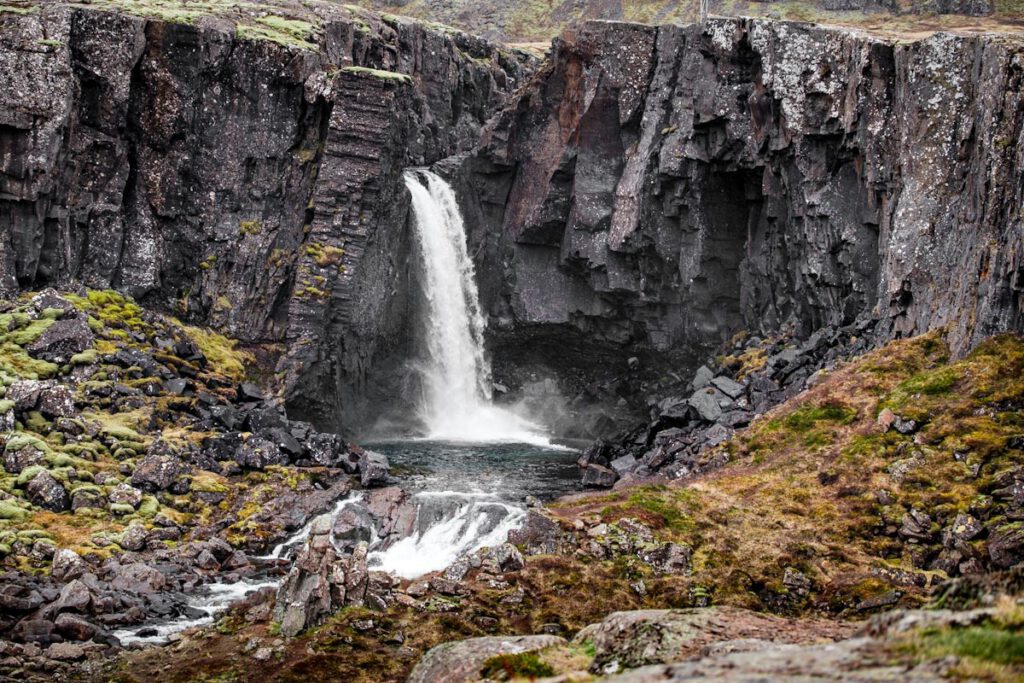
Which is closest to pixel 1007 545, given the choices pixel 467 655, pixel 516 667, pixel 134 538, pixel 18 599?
pixel 516 667

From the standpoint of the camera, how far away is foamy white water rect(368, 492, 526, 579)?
29.9 metres

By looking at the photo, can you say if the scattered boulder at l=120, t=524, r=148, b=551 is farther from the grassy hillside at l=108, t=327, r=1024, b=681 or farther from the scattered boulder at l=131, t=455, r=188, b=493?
the grassy hillside at l=108, t=327, r=1024, b=681

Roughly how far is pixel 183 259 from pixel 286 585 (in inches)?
1148

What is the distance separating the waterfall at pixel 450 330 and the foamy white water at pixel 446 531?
2157 cm

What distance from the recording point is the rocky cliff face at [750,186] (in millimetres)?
35219

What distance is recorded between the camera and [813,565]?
26.4m

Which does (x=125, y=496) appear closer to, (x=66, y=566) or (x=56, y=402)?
(x=66, y=566)

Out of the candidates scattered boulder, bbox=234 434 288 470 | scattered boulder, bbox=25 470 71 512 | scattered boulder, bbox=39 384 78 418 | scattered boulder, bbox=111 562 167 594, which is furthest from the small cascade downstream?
scattered boulder, bbox=39 384 78 418

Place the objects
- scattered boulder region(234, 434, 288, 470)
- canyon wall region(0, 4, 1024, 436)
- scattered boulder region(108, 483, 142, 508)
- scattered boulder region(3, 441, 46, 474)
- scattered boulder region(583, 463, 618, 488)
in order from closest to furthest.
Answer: scattered boulder region(108, 483, 142, 508)
scattered boulder region(3, 441, 46, 474)
scattered boulder region(234, 434, 288, 470)
scattered boulder region(583, 463, 618, 488)
canyon wall region(0, 4, 1024, 436)

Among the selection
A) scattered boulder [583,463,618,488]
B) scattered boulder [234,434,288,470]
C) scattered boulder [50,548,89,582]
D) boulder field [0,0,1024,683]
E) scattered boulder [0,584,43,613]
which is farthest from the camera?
scattered boulder [583,463,618,488]

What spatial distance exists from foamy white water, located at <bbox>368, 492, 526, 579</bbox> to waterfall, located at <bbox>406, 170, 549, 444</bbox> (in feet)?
70.8

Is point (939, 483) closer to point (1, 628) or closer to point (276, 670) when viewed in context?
point (276, 670)

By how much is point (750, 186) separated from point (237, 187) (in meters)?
27.7

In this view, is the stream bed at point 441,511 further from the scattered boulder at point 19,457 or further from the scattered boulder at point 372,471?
the scattered boulder at point 19,457
